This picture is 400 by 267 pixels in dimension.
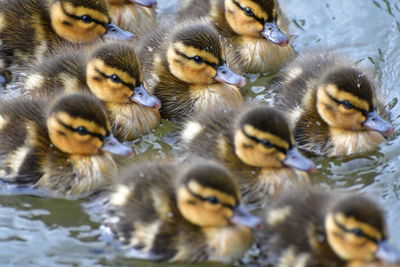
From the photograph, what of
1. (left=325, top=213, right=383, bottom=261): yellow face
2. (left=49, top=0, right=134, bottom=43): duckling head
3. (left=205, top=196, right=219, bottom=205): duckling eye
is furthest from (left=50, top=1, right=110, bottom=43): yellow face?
(left=325, top=213, right=383, bottom=261): yellow face

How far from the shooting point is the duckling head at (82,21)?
4852 millimetres

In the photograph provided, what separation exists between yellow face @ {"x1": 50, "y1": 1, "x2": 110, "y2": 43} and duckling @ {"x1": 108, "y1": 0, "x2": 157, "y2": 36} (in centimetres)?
40

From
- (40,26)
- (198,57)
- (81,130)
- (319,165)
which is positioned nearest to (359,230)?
(319,165)

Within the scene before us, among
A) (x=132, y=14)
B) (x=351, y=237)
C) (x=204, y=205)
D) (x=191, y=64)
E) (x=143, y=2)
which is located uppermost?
(x=351, y=237)

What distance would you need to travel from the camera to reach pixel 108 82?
4430 millimetres

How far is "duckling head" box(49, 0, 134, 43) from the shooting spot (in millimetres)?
4852

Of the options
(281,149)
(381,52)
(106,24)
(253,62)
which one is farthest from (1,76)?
(381,52)

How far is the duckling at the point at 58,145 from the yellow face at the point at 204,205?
60cm

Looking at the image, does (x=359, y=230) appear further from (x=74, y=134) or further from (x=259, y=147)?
(x=74, y=134)

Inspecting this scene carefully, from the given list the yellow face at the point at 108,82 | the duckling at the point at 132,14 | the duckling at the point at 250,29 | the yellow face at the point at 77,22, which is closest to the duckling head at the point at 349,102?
the duckling at the point at 250,29

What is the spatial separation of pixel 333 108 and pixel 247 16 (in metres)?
0.92

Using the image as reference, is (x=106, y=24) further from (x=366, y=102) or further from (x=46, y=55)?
(x=366, y=102)

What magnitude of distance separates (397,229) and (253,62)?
62.1 inches

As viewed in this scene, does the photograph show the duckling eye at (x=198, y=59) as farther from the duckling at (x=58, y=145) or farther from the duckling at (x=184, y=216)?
the duckling at (x=184, y=216)
